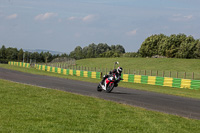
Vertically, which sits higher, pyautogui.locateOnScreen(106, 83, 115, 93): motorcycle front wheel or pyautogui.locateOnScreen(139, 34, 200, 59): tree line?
pyautogui.locateOnScreen(139, 34, 200, 59): tree line

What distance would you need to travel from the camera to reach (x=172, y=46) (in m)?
107

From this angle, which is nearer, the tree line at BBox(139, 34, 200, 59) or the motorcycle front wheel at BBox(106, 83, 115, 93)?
the motorcycle front wheel at BBox(106, 83, 115, 93)

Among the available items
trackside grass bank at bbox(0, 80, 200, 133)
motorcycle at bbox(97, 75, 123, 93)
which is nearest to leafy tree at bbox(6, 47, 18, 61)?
motorcycle at bbox(97, 75, 123, 93)

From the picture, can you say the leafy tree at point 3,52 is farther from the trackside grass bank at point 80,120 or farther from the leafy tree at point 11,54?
the trackside grass bank at point 80,120

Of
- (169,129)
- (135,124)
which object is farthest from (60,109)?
(169,129)

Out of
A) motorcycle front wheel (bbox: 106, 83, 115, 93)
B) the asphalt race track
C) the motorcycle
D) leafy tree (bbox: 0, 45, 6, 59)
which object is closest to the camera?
the asphalt race track

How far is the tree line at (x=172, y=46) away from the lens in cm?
9903

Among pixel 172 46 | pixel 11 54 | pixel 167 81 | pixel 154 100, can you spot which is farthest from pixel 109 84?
pixel 11 54

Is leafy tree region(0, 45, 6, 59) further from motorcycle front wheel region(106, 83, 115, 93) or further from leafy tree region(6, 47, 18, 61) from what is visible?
motorcycle front wheel region(106, 83, 115, 93)

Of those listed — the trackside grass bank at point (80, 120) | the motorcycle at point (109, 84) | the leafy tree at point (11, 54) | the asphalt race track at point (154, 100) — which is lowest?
the asphalt race track at point (154, 100)

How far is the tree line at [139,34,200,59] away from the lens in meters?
99.0

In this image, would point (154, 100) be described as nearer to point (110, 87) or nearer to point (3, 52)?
point (110, 87)

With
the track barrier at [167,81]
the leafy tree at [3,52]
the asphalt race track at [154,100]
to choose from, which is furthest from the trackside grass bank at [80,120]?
the leafy tree at [3,52]

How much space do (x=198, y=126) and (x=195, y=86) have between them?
69.2ft
